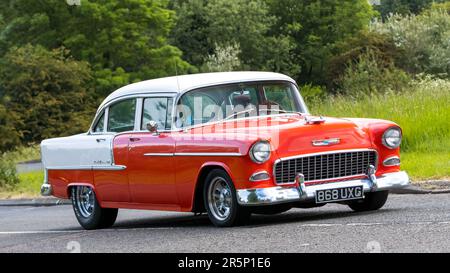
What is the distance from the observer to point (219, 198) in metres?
12.3

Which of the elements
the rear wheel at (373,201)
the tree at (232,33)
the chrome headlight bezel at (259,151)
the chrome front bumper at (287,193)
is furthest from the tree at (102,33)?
the chrome headlight bezel at (259,151)

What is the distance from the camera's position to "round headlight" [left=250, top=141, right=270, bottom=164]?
11.9 m

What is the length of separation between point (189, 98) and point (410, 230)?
3.64m

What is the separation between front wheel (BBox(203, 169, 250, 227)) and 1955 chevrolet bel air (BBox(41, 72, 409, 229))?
0.04 feet

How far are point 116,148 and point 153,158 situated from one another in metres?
0.85

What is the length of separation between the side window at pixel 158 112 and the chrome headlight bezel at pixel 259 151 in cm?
173

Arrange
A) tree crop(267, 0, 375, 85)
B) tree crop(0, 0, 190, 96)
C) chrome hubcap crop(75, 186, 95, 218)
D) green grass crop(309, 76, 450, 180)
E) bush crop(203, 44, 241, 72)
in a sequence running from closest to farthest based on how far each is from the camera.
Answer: chrome hubcap crop(75, 186, 95, 218) → green grass crop(309, 76, 450, 180) → tree crop(0, 0, 190, 96) → bush crop(203, 44, 241, 72) → tree crop(267, 0, 375, 85)

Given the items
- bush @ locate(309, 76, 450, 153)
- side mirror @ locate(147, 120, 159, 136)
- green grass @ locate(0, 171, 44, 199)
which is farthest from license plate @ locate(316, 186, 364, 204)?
green grass @ locate(0, 171, 44, 199)

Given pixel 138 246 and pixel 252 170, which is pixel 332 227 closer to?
pixel 252 170

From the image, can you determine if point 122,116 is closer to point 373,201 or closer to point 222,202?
point 222,202

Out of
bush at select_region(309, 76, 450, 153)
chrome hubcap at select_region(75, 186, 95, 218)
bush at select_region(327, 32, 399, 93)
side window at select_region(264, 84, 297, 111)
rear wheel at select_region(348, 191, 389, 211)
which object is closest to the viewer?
rear wheel at select_region(348, 191, 389, 211)

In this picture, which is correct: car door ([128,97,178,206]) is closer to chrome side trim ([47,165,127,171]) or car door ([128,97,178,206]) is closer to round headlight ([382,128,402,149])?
chrome side trim ([47,165,127,171])

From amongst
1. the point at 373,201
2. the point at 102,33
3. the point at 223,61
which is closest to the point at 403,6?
the point at 223,61
